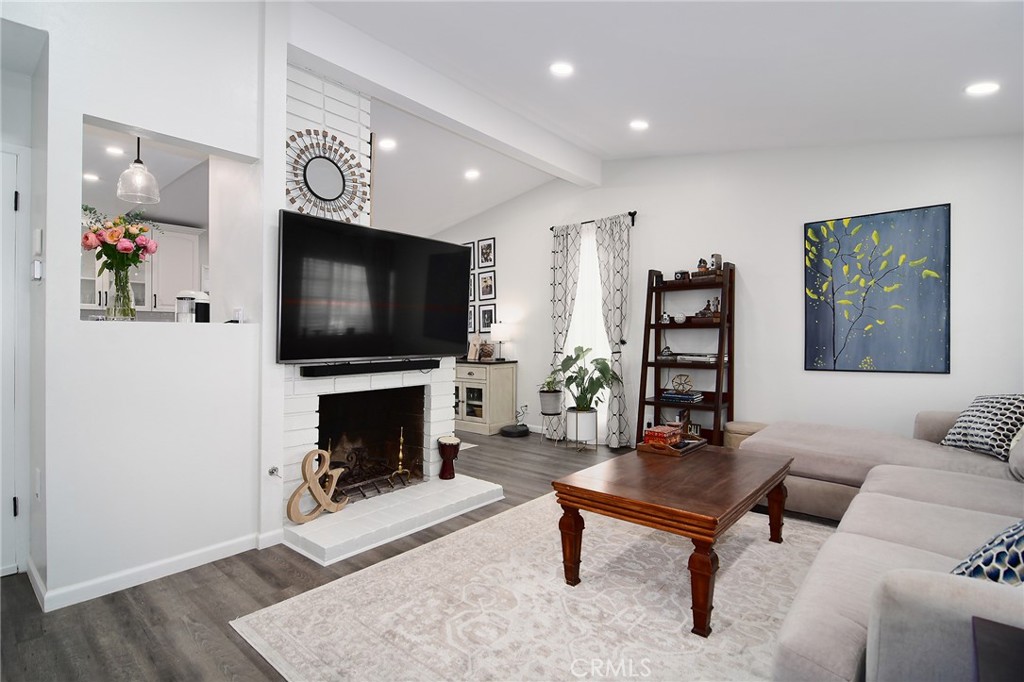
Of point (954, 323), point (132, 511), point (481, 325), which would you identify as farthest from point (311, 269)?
point (954, 323)

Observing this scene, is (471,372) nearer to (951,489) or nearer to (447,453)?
(447,453)

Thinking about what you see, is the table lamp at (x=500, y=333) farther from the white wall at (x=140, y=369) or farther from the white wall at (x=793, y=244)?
the white wall at (x=140, y=369)

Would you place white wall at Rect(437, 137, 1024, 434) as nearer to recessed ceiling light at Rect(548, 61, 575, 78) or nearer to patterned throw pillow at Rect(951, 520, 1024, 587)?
recessed ceiling light at Rect(548, 61, 575, 78)

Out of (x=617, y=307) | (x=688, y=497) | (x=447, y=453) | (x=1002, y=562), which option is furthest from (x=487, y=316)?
(x=1002, y=562)

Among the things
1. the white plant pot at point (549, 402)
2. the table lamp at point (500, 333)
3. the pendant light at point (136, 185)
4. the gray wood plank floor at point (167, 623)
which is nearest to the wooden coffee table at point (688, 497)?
the gray wood plank floor at point (167, 623)

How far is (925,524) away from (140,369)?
343 cm

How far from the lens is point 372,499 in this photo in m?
3.36

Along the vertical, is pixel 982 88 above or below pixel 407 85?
below

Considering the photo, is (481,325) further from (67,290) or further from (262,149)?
(67,290)

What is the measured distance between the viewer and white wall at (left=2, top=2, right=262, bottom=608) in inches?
84.9

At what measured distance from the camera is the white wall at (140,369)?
2156mm

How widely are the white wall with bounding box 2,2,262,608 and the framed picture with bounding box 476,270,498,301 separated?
3929 mm

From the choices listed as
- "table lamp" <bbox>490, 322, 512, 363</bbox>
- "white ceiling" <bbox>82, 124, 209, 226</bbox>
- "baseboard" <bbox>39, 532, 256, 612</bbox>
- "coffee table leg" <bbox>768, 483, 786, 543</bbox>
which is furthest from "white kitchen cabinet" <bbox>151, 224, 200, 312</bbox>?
"coffee table leg" <bbox>768, 483, 786, 543</bbox>

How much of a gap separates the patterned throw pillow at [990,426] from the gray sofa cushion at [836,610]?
70.6 inches
